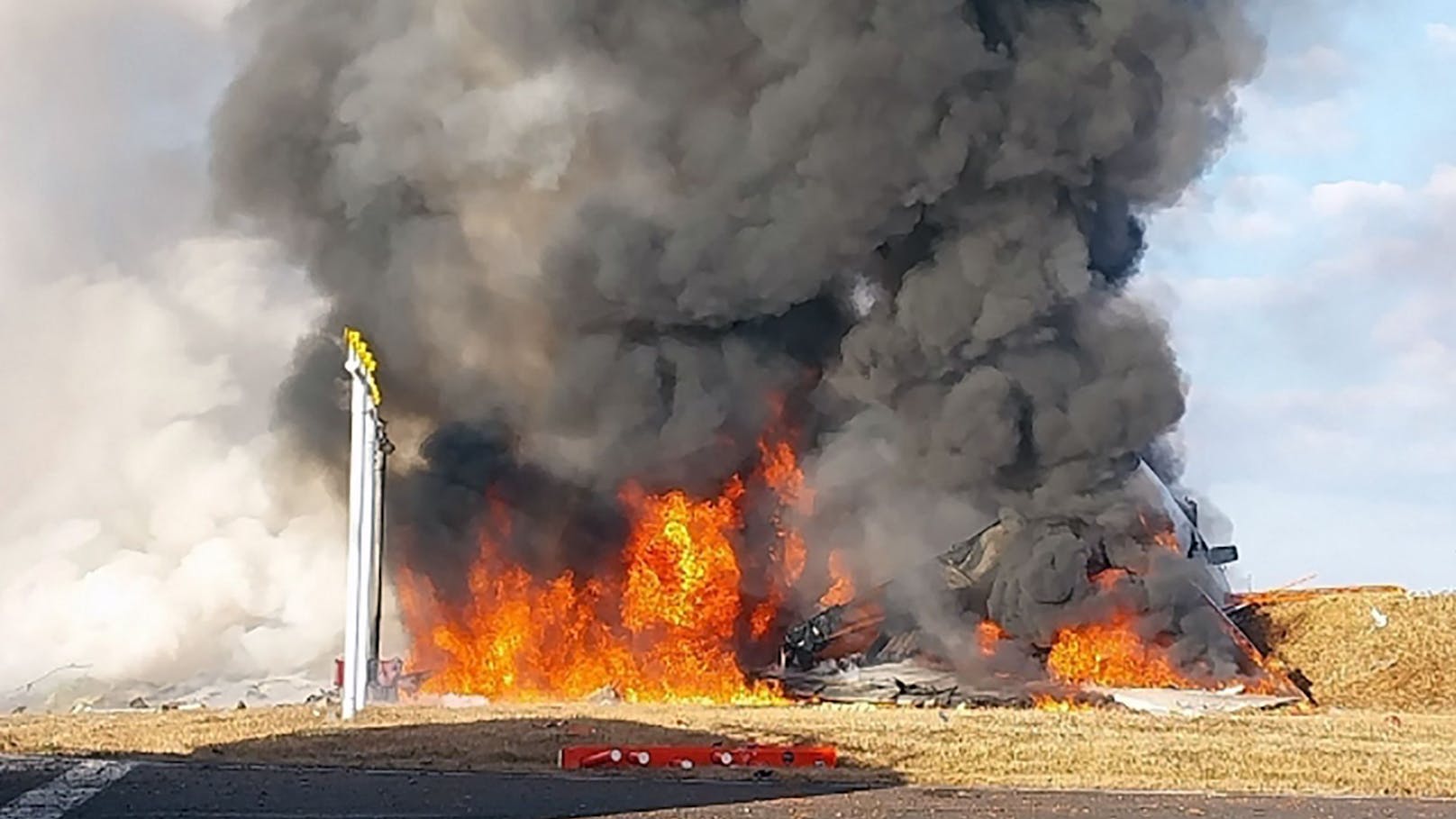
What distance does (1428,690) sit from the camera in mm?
37938

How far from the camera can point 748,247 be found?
40031 mm

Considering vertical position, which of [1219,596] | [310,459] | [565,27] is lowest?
[1219,596]

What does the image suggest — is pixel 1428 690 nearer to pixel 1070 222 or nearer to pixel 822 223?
pixel 1070 222

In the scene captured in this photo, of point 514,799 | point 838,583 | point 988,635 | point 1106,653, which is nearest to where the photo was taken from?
point 514,799

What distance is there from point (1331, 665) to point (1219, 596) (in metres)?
2.93

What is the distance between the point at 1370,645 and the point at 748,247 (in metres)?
16.9

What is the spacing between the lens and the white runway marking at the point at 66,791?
53.4 ft

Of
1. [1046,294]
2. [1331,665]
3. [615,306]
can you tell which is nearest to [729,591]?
[615,306]

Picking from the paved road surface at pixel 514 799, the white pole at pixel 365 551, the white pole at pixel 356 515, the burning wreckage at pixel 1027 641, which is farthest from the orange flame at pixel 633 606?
the paved road surface at pixel 514 799

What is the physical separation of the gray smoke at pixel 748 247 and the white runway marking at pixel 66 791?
21214mm

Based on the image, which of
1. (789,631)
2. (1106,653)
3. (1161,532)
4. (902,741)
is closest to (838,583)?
(789,631)

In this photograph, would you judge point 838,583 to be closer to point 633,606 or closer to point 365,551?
point 633,606

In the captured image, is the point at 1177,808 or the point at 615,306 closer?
the point at 1177,808

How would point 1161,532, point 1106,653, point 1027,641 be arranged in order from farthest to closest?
point 1161,532
point 1027,641
point 1106,653
